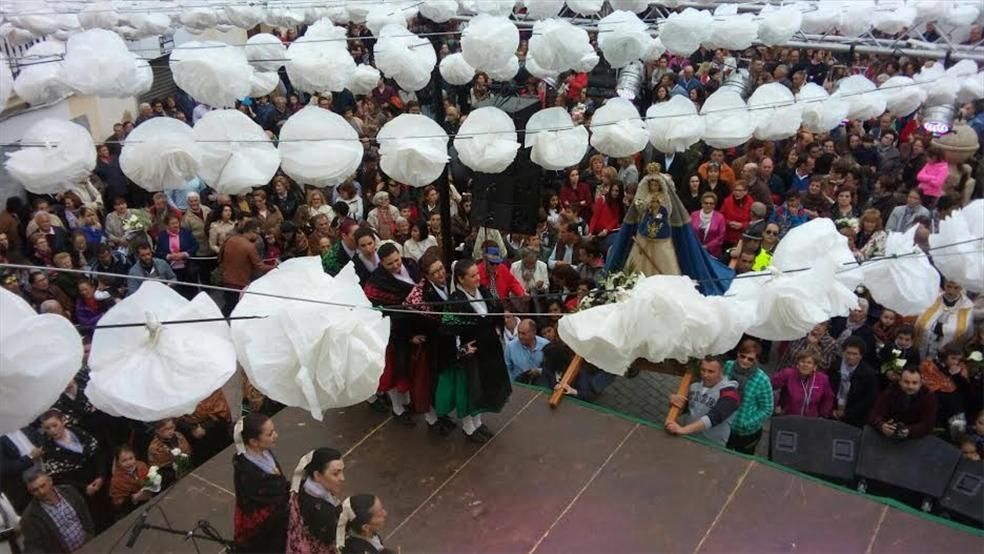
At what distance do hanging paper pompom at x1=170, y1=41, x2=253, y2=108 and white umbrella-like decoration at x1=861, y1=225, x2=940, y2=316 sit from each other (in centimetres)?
451

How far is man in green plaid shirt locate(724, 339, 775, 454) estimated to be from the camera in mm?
5469

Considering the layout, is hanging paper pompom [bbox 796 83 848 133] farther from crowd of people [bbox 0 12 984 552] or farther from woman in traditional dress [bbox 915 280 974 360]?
woman in traditional dress [bbox 915 280 974 360]

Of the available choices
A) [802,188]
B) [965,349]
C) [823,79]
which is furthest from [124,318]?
[823,79]

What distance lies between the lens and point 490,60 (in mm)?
6320

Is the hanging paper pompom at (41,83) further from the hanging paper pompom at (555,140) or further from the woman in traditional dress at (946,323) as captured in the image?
the woman in traditional dress at (946,323)

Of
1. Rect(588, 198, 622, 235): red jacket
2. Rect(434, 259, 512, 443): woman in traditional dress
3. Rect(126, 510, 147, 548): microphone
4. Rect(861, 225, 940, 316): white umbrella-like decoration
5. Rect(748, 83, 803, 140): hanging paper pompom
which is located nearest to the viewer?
Rect(861, 225, 940, 316): white umbrella-like decoration

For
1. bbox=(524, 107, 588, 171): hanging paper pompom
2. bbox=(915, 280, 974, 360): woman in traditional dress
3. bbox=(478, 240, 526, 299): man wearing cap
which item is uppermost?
bbox=(524, 107, 588, 171): hanging paper pompom

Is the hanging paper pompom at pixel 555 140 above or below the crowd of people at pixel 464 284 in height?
above

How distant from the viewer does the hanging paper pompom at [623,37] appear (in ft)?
22.7

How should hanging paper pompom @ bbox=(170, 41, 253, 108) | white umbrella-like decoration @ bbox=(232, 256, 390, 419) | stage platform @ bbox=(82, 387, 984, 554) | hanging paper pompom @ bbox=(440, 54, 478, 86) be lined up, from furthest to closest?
1. hanging paper pompom @ bbox=(440, 54, 478, 86)
2. hanging paper pompom @ bbox=(170, 41, 253, 108)
3. stage platform @ bbox=(82, 387, 984, 554)
4. white umbrella-like decoration @ bbox=(232, 256, 390, 419)

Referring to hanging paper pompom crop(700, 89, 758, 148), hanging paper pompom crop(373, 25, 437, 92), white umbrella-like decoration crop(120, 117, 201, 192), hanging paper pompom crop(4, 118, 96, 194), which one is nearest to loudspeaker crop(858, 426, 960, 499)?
hanging paper pompom crop(700, 89, 758, 148)

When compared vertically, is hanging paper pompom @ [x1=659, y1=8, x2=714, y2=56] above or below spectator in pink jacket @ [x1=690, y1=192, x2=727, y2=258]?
above

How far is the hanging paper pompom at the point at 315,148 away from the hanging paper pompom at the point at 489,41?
1.31 m

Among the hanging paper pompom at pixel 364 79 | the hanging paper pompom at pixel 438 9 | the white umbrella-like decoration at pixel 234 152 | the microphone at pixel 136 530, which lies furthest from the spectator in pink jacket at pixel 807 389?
the hanging paper pompom at pixel 438 9
